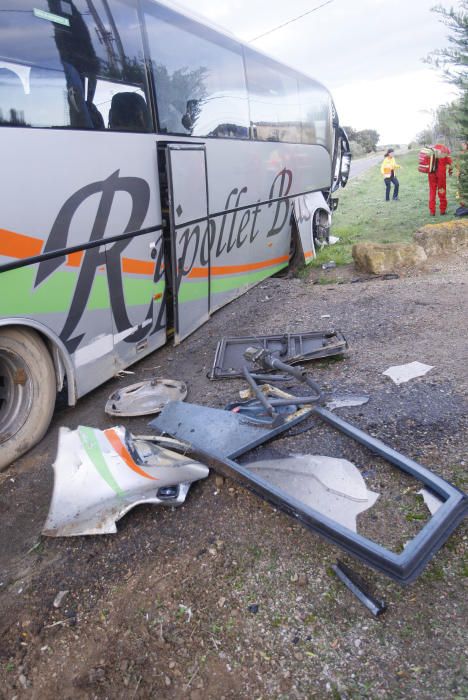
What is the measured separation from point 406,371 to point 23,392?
10.0 ft

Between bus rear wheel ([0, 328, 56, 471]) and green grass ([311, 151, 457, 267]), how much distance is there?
613cm

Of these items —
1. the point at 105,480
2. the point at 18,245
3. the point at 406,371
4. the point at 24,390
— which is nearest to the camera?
the point at 105,480

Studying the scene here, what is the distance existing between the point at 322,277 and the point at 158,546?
20.1ft

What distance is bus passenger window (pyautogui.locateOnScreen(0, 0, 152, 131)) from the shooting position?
10.4 feet

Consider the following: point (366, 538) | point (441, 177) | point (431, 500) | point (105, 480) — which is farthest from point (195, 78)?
point (441, 177)

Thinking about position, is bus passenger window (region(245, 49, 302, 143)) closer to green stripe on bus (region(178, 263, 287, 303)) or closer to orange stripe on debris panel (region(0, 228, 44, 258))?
green stripe on bus (region(178, 263, 287, 303))

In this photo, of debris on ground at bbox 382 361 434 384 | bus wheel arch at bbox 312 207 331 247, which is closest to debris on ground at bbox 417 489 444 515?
debris on ground at bbox 382 361 434 384

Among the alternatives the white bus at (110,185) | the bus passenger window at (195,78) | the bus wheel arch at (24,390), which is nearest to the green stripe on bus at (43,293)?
the white bus at (110,185)

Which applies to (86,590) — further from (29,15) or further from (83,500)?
(29,15)

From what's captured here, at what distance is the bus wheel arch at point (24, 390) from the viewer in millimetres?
3492

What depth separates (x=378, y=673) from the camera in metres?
1.95

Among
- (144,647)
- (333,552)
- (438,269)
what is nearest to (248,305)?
(438,269)

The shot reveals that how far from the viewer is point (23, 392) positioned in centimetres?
364

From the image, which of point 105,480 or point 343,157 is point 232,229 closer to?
point 105,480
